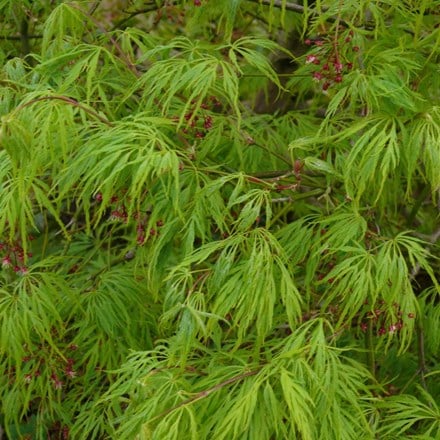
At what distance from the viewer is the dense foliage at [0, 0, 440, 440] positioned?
1.30 meters

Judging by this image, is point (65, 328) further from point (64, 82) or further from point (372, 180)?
point (372, 180)

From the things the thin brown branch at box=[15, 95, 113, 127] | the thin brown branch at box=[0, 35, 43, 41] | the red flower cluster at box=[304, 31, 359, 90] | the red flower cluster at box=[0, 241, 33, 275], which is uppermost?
the thin brown branch at box=[15, 95, 113, 127]

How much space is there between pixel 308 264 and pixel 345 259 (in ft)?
0.31

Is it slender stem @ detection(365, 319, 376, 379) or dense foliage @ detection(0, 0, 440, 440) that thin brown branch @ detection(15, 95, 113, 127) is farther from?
slender stem @ detection(365, 319, 376, 379)

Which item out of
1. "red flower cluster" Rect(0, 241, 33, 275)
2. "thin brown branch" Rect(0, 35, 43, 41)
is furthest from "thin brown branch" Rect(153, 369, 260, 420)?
"thin brown branch" Rect(0, 35, 43, 41)

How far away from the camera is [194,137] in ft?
5.17

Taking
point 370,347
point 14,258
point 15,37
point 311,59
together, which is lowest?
point 370,347

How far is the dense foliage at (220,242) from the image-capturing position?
4.25 ft

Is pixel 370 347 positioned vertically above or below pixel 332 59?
below

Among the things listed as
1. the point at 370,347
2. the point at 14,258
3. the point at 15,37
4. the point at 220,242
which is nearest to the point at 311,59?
the point at 220,242

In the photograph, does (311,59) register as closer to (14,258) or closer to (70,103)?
(70,103)

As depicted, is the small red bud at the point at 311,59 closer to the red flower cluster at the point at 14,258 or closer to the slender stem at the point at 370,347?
the slender stem at the point at 370,347

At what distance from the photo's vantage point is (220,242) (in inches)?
53.6

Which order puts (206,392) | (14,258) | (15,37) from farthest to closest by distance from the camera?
(15,37) → (14,258) → (206,392)
